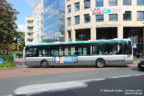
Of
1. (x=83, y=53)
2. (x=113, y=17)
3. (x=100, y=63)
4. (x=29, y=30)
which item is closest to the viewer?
(x=100, y=63)

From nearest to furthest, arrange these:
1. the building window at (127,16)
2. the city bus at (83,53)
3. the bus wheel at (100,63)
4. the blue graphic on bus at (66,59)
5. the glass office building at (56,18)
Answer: the city bus at (83,53) → the bus wheel at (100,63) → the blue graphic on bus at (66,59) → the building window at (127,16) → the glass office building at (56,18)

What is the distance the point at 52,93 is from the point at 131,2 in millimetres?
28116

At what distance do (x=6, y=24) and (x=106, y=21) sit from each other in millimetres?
19336

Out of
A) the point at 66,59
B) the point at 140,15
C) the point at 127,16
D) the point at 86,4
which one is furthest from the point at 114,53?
the point at 86,4

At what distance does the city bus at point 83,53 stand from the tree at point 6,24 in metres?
2.41

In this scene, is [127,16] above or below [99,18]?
above

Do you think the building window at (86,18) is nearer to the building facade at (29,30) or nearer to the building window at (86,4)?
the building window at (86,4)

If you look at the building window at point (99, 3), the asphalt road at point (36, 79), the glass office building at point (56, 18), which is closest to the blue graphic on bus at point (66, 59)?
the asphalt road at point (36, 79)

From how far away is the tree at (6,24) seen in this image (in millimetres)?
15828

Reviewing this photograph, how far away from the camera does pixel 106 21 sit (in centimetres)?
2920

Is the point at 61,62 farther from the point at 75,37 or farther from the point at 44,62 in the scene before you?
the point at 75,37

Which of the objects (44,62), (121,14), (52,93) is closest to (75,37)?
(121,14)

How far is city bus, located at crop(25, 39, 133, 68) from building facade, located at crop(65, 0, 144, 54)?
14851 millimetres

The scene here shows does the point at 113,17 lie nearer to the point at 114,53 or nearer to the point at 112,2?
the point at 112,2
